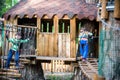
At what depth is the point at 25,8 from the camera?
1744 cm

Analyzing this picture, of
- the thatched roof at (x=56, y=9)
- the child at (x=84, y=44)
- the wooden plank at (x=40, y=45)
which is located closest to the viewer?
the child at (x=84, y=44)

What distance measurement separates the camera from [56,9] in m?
16.6

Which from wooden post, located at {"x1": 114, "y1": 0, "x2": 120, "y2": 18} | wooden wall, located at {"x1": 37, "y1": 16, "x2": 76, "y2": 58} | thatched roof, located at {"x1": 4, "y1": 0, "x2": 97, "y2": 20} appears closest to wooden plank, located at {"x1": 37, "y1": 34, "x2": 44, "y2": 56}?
wooden wall, located at {"x1": 37, "y1": 16, "x2": 76, "y2": 58}

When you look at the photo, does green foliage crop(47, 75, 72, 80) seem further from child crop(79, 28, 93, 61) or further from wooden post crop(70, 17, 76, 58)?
child crop(79, 28, 93, 61)

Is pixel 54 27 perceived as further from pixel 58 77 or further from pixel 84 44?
pixel 58 77

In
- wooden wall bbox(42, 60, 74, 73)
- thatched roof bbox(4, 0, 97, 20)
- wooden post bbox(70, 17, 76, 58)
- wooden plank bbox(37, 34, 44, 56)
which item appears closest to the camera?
wooden post bbox(70, 17, 76, 58)

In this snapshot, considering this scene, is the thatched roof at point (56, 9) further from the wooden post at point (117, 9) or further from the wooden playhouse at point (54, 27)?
the wooden post at point (117, 9)

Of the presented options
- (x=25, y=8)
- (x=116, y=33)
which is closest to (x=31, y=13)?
(x=25, y=8)

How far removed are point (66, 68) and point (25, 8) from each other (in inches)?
333

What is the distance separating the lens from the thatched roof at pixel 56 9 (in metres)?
15.9

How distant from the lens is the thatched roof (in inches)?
626

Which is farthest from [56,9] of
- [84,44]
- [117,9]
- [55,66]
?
[55,66]

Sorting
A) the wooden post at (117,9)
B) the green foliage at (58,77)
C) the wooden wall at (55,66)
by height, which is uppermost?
the wooden post at (117,9)

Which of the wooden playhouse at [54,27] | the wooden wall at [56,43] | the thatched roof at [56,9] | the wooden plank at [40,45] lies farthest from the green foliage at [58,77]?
the wooden wall at [56,43]
